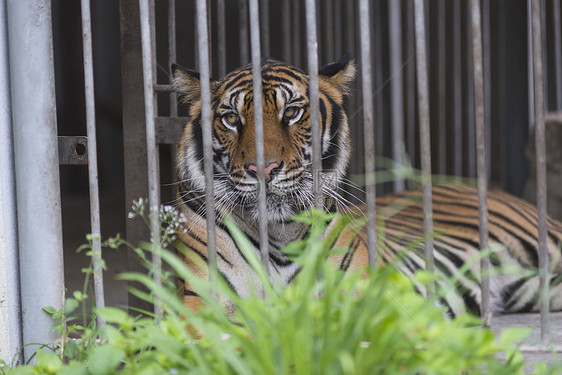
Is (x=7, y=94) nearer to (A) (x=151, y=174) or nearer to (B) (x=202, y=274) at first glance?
(A) (x=151, y=174)

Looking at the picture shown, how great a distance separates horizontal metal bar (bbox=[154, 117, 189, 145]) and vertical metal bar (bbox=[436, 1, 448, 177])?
4903 mm

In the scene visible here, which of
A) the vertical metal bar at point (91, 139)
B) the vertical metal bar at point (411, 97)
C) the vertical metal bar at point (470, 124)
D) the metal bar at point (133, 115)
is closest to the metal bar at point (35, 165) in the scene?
the vertical metal bar at point (91, 139)

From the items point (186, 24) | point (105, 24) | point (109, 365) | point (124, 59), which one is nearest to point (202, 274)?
point (124, 59)

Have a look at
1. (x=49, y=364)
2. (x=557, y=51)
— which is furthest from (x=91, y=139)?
(x=557, y=51)

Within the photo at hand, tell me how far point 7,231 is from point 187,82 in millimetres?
893

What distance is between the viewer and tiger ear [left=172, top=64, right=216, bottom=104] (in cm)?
263

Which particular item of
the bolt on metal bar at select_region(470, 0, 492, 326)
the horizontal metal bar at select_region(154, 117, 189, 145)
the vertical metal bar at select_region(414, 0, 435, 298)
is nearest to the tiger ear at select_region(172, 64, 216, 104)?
the horizontal metal bar at select_region(154, 117, 189, 145)

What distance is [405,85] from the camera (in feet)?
23.6

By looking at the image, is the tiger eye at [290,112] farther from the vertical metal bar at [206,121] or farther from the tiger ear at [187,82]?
the vertical metal bar at [206,121]

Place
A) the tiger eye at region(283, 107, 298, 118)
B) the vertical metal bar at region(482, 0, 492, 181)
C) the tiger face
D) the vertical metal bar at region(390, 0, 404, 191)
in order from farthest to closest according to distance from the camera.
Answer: the vertical metal bar at region(482, 0, 492, 181) < the vertical metal bar at region(390, 0, 404, 191) < the tiger eye at region(283, 107, 298, 118) < the tiger face

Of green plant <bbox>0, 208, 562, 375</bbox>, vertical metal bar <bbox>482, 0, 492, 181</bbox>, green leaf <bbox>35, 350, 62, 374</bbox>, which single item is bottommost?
green leaf <bbox>35, 350, 62, 374</bbox>

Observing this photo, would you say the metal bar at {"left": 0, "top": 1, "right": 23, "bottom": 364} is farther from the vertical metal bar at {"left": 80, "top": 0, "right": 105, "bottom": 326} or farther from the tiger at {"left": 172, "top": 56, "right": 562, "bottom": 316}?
the tiger at {"left": 172, "top": 56, "right": 562, "bottom": 316}

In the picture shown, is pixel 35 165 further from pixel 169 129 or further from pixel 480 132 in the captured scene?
pixel 480 132

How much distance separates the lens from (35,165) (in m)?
2.18
